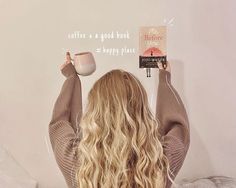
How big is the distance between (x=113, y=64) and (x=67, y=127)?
17.8 inches

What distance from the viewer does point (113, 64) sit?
5.21ft

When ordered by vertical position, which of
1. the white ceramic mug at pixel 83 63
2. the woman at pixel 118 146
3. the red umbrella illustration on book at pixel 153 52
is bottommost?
the woman at pixel 118 146

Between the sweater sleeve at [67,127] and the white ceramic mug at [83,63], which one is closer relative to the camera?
the sweater sleeve at [67,127]

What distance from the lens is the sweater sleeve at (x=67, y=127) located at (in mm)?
1135

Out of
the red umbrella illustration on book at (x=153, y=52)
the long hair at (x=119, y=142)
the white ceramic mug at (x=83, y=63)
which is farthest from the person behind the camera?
the red umbrella illustration on book at (x=153, y=52)

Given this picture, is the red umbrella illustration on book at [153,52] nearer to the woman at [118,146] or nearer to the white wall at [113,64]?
the white wall at [113,64]

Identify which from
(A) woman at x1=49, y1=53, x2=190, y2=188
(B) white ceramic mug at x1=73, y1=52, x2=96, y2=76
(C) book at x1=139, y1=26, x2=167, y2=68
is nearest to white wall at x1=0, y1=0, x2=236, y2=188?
(C) book at x1=139, y1=26, x2=167, y2=68

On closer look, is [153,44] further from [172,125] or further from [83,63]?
[172,125]

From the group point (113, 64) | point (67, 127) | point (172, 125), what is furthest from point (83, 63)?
point (172, 125)

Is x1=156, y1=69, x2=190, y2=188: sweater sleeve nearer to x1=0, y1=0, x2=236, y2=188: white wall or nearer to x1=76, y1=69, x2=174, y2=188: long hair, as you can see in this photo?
x1=76, y1=69, x2=174, y2=188: long hair

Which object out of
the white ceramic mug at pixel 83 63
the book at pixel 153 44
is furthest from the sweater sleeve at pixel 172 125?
the white ceramic mug at pixel 83 63

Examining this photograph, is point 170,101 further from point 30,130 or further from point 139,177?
point 30,130

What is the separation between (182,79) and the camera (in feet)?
5.15

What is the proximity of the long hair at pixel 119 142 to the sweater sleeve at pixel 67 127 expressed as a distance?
0.05 m
